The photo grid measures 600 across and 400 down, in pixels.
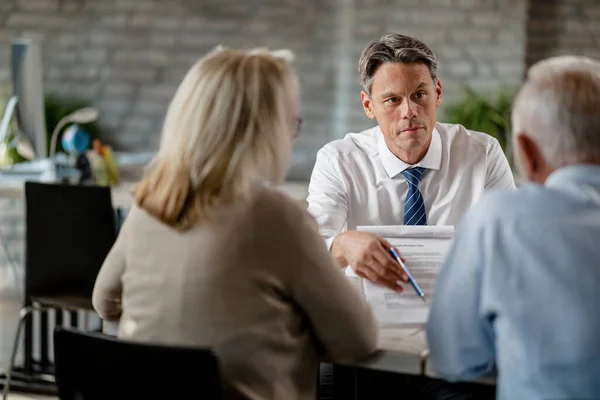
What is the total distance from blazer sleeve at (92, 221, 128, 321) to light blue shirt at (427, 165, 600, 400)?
62 cm

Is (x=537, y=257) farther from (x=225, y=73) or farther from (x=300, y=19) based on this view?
(x=300, y=19)

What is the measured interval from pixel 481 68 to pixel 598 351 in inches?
179

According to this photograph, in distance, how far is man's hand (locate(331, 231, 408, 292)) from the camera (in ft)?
5.94

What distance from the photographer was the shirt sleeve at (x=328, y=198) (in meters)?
2.31

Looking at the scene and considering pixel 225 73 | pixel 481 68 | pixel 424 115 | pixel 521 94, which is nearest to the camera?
pixel 521 94

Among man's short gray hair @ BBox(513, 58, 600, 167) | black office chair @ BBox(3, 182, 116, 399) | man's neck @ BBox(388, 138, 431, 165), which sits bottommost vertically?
black office chair @ BBox(3, 182, 116, 399)

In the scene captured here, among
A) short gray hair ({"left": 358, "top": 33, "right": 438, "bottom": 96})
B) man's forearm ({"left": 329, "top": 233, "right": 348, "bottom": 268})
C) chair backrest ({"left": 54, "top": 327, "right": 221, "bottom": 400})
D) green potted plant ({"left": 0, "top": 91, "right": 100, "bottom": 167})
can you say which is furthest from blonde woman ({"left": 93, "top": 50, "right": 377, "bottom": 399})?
green potted plant ({"left": 0, "top": 91, "right": 100, "bottom": 167})

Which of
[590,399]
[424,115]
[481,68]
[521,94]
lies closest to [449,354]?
[590,399]

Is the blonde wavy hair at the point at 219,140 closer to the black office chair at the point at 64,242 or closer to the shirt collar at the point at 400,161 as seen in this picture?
the shirt collar at the point at 400,161

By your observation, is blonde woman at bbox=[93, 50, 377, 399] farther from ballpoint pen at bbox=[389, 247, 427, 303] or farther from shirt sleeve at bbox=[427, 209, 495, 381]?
ballpoint pen at bbox=[389, 247, 427, 303]

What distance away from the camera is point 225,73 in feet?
4.75

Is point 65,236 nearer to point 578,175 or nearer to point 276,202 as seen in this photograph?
point 276,202

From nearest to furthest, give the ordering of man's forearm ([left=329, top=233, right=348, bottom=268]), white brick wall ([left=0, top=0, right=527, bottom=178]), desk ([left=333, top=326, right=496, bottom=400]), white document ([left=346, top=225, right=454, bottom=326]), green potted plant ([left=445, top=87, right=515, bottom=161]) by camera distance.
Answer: desk ([left=333, top=326, right=496, bottom=400]), white document ([left=346, top=225, right=454, bottom=326]), man's forearm ([left=329, top=233, right=348, bottom=268]), green potted plant ([left=445, top=87, right=515, bottom=161]), white brick wall ([left=0, top=0, right=527, bottom=178])

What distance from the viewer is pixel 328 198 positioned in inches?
94.4
